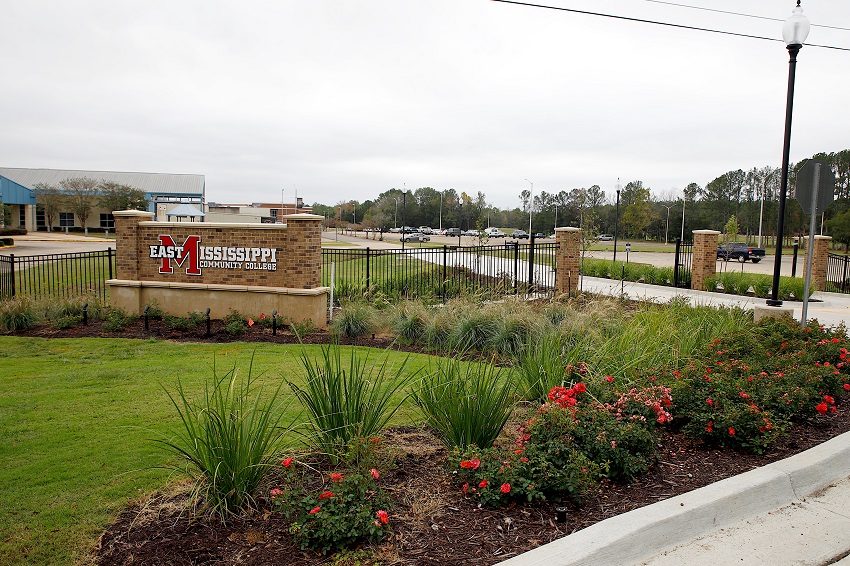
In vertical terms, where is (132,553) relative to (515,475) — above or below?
below

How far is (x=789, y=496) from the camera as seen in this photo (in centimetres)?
457

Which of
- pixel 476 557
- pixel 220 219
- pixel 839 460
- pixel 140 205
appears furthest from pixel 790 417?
pixel 140 205

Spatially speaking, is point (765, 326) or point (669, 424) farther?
point (765, 326)

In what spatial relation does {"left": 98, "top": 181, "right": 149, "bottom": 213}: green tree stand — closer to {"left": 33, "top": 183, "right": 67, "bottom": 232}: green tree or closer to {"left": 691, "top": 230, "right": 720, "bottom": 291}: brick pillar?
{"left": 33, "top": 183, "right": 67, "bottom": 232}: green tree

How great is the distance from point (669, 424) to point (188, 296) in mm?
10826

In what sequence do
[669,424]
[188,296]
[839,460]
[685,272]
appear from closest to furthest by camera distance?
[839,460]
[669,424]
[188,296]
[685,272]

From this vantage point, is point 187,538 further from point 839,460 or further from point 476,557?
point 839,460

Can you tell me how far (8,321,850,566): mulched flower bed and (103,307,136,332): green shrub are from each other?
347 inches

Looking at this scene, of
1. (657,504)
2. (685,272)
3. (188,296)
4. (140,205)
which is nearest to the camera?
(657,504)

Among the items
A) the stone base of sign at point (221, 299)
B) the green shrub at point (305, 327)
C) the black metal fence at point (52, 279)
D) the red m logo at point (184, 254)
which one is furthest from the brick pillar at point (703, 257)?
the black metal fence at point (52, 279)

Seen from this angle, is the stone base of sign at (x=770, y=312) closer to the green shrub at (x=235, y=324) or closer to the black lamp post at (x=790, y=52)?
the black lamp post at (x=790, y=52)

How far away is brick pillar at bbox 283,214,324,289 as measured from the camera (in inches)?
497

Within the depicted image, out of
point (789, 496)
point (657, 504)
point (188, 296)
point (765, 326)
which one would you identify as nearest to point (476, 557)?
point (657, 504)

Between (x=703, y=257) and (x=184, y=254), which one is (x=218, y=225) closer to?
(x=184, y=254)
